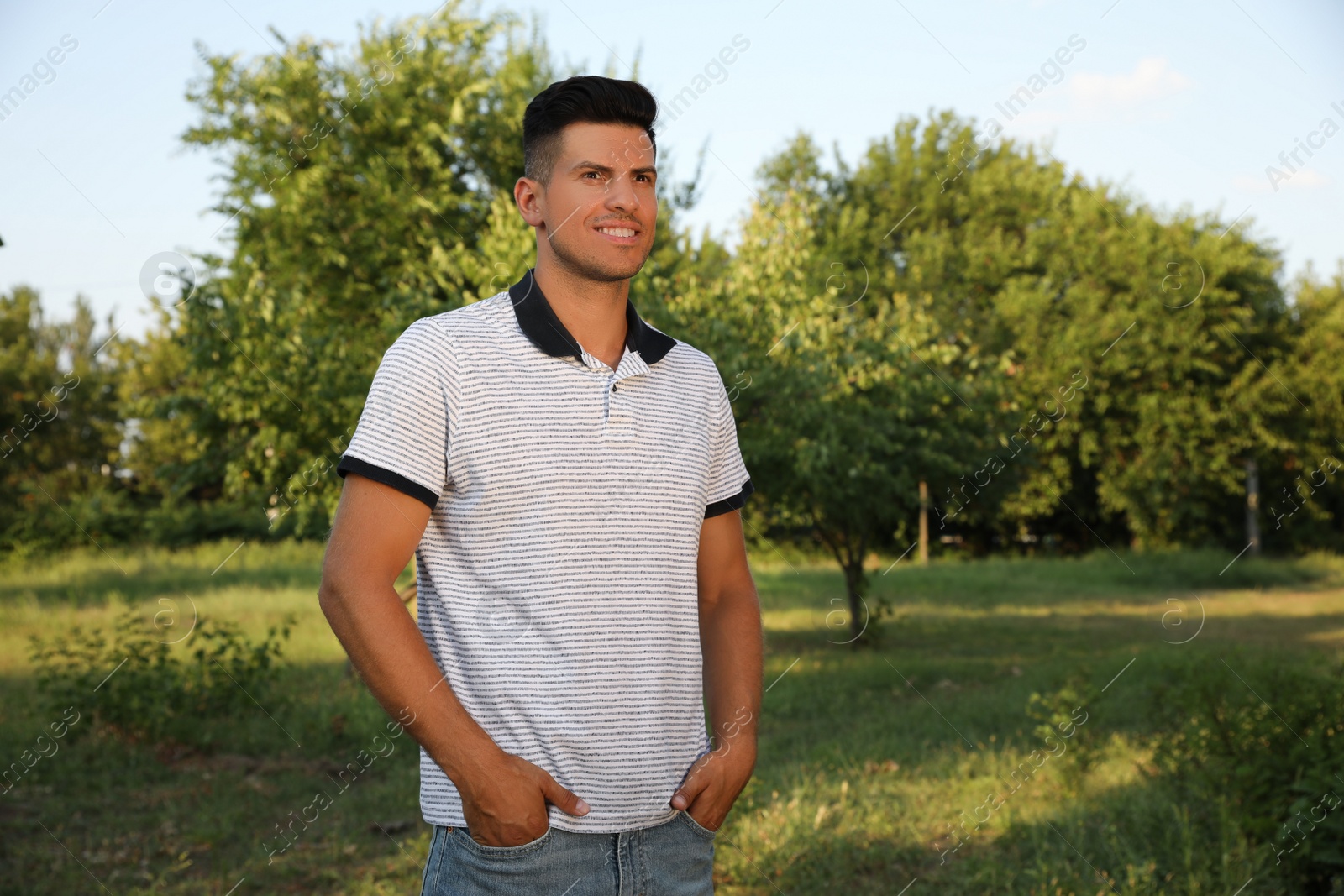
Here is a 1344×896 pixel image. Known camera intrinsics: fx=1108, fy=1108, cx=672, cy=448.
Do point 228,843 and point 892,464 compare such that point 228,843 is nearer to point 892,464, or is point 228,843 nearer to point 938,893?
point 938,893

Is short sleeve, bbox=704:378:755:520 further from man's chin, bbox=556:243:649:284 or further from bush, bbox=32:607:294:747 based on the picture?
bush, bbox=32:607:294:747

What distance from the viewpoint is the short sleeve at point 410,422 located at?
68.6 inches

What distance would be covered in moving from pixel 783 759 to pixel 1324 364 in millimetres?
28524

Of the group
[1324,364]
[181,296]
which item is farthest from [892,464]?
[1324,364]

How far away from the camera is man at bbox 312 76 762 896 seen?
68.1 inches

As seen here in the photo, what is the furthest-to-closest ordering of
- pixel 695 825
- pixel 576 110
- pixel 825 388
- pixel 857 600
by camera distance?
pixel 857 600 < pixel 825 388 < pixel 576 110 < pixel 695 825

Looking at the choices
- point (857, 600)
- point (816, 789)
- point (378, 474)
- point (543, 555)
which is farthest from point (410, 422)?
point (857, 600)

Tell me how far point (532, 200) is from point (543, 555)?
0.75m

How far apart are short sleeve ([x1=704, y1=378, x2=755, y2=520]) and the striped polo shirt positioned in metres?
0.26

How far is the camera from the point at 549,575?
1802 mm

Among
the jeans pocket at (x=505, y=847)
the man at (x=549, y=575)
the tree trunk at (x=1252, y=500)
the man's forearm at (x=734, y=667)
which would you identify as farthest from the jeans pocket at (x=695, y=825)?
the tree trunk at (x=1252, y=500)

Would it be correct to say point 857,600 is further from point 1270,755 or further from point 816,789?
point 1270,755

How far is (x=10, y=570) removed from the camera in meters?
20.8

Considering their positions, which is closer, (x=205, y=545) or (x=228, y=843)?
(x=228, y=843)
